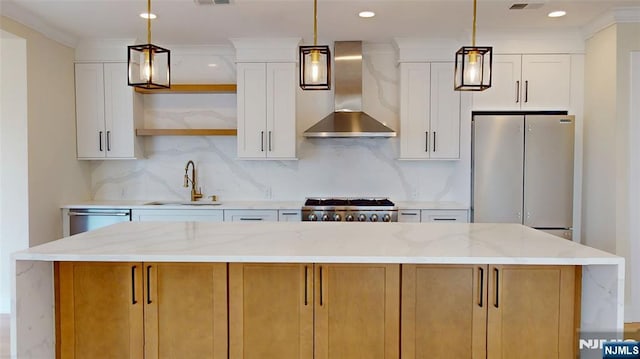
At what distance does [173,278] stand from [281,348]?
655 mm

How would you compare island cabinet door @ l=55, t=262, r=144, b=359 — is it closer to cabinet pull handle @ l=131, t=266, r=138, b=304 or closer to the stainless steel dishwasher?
cabinet pull handle @ l=131, t=266, r=138, b=304

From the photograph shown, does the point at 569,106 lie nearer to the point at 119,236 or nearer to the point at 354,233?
the point at 354,233

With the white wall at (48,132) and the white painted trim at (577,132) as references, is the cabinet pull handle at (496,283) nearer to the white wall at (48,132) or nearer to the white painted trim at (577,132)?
the white painted trim at (577,132)

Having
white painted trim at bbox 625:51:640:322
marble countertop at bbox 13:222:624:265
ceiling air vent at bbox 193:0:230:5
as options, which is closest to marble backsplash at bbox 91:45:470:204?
ceiling air vent at bbox 193:0:230:5

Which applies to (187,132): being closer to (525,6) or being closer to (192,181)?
(192,181)

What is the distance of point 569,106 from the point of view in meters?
4.37

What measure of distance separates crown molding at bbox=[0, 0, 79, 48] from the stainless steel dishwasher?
1.69 meters

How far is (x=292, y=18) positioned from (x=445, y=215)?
2357mm

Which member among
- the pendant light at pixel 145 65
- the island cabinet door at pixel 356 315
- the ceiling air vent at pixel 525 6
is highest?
the ceiling air vent at pixel 525 6

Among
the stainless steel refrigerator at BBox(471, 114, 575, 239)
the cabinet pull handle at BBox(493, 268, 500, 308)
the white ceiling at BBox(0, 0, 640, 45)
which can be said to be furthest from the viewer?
the stainless steel refrigerator at BBox(471, 114, 575, 239)

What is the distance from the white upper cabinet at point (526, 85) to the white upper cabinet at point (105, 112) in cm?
366

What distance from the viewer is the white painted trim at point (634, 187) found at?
12.3 ft

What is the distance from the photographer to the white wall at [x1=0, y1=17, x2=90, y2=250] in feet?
13.2

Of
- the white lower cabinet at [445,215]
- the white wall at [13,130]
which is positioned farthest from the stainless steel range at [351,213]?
the white wall at [13,130]
